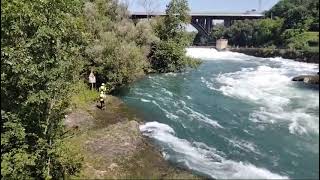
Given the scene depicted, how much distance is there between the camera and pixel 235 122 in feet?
84.9

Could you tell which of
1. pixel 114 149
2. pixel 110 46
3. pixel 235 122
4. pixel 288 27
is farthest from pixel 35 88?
pixel 110 46

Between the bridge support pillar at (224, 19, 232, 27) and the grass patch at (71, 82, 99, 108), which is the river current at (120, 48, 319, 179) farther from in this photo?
the bridge support pillar at (224, 19, 232, 27)

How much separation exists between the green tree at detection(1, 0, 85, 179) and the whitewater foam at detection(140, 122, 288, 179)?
247 inches

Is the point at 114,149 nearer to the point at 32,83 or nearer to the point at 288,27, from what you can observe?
the point at 32,83

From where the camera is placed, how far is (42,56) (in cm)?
1580

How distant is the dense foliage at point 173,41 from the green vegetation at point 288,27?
22167 millimetres

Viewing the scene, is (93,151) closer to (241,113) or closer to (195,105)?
(241,113)

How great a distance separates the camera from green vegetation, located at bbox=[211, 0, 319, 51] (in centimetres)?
1001

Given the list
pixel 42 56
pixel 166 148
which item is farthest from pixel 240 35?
pixel 42 56

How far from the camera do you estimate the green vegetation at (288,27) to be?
10.0 metres

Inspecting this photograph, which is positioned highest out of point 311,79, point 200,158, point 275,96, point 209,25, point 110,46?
point 209,25

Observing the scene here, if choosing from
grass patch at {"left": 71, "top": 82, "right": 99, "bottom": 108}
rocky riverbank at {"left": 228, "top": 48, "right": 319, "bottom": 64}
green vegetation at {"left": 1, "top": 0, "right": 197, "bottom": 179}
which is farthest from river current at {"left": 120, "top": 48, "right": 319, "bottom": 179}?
green vegetation at {"left": 1, "top": 0, "right": 197, "bottom": 179}

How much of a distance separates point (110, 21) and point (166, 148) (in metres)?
24.6

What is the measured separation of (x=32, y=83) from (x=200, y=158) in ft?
29.6
